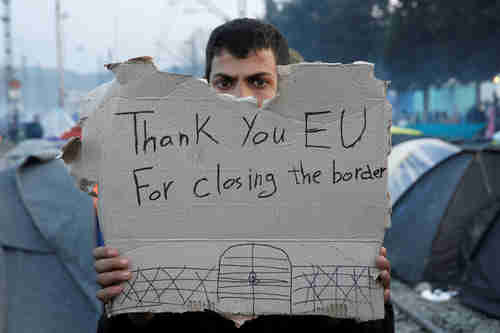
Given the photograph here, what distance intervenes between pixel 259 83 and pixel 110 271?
0.71 metres

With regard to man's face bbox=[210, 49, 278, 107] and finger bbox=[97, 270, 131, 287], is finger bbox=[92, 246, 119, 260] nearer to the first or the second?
finger bbox=[97, 270, 131, 287]

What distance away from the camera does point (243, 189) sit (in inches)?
45.4

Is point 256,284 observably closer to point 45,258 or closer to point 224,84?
point 224,84

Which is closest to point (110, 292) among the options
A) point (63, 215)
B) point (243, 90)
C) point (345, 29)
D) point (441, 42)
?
point (243, 90)

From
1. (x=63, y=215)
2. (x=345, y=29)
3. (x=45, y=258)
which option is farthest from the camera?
(x=345, y=29)

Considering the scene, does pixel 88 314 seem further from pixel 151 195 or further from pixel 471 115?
pixel 471 115

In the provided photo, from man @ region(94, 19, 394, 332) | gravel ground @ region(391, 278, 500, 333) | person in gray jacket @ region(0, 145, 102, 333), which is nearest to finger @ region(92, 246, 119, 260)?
man @ region(94, 19, 394, 332)

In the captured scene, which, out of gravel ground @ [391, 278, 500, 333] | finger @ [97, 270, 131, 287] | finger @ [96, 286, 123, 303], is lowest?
gravel ground @ [391, 278, 500, 333]

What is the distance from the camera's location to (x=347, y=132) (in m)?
1.15

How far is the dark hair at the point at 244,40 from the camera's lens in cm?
141

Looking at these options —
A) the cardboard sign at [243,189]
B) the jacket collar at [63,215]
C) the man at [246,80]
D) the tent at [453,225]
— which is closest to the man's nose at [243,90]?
the man at [246,80]

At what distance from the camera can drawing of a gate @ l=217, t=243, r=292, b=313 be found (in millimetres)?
1147

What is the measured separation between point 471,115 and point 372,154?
1825 centimetres

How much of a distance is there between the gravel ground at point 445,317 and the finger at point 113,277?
121 inches
